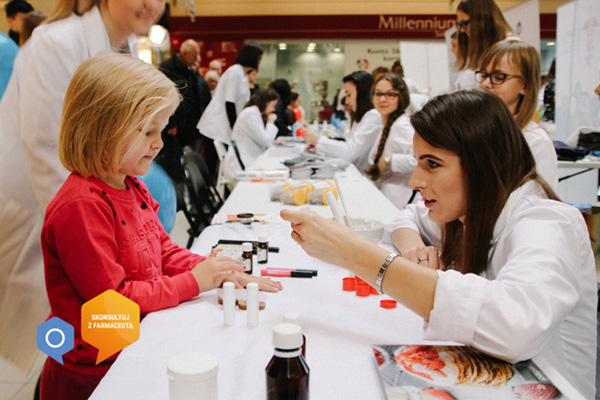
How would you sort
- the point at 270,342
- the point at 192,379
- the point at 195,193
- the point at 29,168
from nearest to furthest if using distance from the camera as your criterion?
the point at 192,379
the point at 270,342
the point at 29,168
the point at 195,193

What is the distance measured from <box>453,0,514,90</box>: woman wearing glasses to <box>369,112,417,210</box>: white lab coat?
0.53m

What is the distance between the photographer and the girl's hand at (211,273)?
1.18 m

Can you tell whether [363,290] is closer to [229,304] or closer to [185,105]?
[229,304]

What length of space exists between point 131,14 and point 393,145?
7.33ft

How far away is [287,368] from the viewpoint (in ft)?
2.16

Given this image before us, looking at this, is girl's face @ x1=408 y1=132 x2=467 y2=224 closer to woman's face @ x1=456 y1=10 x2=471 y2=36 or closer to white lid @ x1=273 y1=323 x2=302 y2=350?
white lid @ x1=273 y1=323 x2=302 y2=350

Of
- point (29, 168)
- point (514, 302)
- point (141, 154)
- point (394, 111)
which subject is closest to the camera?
point (514, 302)

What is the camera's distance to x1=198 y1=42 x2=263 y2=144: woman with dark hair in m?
5.20

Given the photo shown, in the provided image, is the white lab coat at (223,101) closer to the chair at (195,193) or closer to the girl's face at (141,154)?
the chair at (195,193)

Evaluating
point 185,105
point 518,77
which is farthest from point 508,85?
point 185,105

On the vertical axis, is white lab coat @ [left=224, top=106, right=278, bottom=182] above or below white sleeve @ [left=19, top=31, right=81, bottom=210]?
below

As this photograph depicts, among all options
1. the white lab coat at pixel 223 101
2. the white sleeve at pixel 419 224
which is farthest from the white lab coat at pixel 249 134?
the white sleeve at pixel 419 224

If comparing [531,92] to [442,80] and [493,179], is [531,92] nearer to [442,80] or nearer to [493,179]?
[493,179]

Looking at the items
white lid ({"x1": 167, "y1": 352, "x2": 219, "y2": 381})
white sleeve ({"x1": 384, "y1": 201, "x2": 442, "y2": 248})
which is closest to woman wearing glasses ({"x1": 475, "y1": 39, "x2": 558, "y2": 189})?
white sleeve ({"x1": 384, "y1": 201, "x2": 442, "y2": 248})
